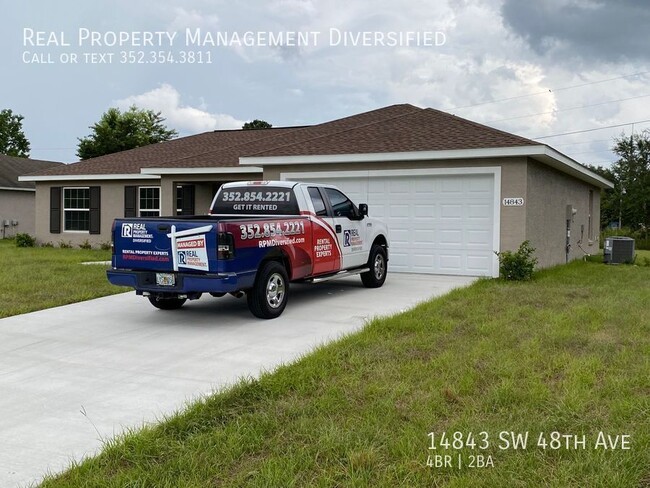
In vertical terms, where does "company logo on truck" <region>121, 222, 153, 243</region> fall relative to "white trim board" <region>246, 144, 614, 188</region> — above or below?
below

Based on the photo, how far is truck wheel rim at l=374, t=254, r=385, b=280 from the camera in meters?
12.1

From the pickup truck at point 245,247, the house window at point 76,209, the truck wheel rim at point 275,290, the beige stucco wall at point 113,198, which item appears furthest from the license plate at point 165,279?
the house window at point 76,209

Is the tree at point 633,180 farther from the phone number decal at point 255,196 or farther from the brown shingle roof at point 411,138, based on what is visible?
the phone number decal at point 255,196

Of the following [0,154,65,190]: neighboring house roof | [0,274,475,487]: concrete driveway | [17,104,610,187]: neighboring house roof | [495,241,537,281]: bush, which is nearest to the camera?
[0,274,475,487]: concrete driveway

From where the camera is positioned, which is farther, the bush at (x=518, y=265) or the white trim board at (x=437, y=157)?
the white trim board at (x=437, y=157)

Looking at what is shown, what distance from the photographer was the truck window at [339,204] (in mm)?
10773

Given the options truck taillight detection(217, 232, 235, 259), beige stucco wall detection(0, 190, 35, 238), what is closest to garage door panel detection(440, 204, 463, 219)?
truck taillight detection(217, 232, 235, 259)

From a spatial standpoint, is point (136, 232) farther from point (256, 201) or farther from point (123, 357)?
point (256, 201)

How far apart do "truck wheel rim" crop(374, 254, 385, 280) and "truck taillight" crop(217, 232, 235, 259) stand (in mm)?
4742

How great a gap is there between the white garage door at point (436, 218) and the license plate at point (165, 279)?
309 inches

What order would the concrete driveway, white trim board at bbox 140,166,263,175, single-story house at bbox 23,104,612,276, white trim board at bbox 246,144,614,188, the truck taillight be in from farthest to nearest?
white trim board at bbox 140,166,263,175, single-story house at bbox 23,104,612,276, white trim board at bbox 246,144,614,188, the truck taillight, the concrete driveway

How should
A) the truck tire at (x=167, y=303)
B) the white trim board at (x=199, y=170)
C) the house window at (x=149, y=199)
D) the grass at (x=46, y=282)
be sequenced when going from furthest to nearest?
the house window at (x=149, y=199)
the white trim board at (x=199, y=170)
the grass at (x=46, y=282)
the truck tire at (x=167, y=303)

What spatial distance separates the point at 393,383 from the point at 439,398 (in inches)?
20.9

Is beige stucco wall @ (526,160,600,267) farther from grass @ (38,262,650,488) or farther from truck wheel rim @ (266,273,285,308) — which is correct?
truck wheel rim @ (266,273,285,308)
